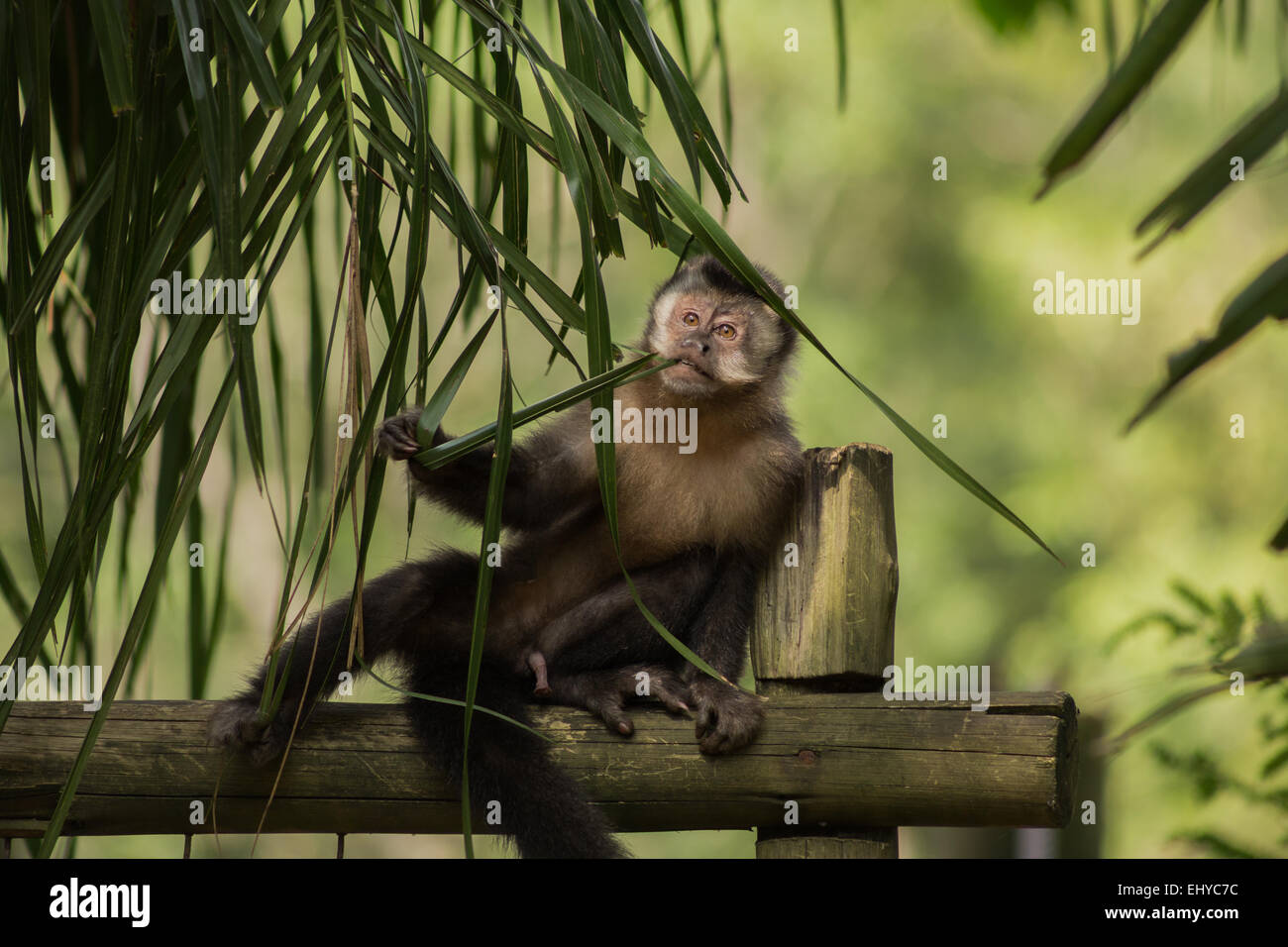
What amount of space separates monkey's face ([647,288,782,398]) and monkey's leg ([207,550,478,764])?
78cm

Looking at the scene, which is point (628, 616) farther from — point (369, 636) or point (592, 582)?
point (369, 636)

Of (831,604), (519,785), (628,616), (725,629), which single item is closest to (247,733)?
(519,785)

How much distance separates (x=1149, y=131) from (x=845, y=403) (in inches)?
120

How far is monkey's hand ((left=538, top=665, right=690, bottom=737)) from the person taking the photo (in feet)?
9.28

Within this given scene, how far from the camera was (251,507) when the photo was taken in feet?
33.2

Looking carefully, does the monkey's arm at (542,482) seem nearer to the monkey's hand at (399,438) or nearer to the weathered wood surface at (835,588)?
the monkey's hand at (399,438)

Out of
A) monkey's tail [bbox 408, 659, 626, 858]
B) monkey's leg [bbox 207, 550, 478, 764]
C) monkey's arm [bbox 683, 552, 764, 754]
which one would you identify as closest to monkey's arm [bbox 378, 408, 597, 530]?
monkey's leg [bbox 207, 550, 478, 764]

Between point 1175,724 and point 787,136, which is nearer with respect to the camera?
point 1175,724

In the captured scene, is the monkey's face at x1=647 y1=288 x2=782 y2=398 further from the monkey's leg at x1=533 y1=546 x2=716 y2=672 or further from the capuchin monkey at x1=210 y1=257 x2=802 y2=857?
the monkey's leg at x1=533 y1=546 x2=716 y2=672

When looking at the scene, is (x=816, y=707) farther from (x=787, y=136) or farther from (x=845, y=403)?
(x=787, y=136)

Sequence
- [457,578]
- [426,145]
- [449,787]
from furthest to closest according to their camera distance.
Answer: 1. [457,578]
2. [449,787]
3. [426,145]

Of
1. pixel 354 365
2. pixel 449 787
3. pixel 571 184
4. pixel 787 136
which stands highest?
pixel 787 136

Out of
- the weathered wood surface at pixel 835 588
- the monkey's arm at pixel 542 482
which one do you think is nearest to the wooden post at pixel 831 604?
the weathered wood surface at pixel 835 588
